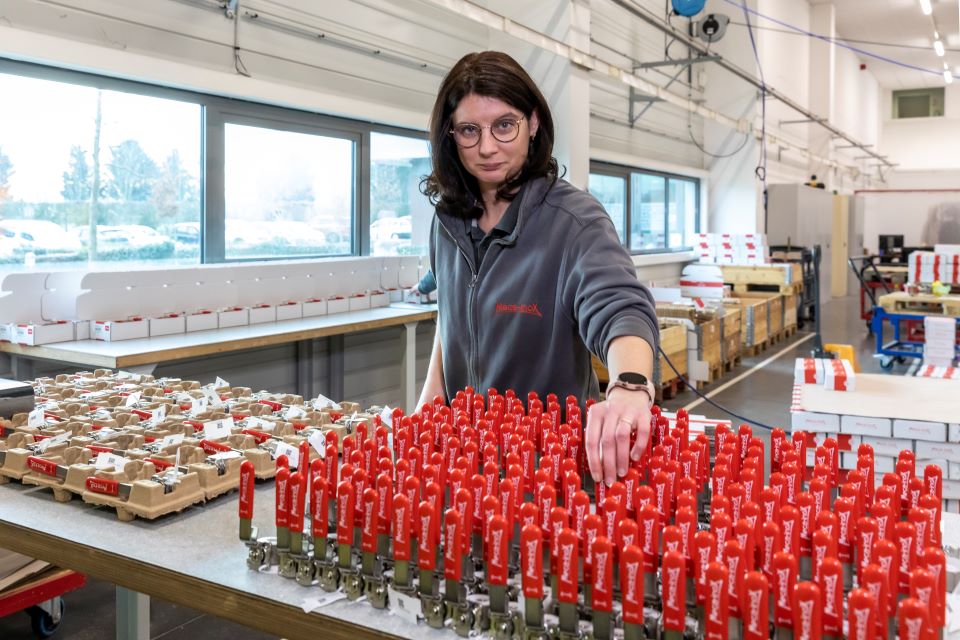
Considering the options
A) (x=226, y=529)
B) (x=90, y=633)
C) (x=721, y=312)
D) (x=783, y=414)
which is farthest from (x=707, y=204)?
(x=226, y=529)

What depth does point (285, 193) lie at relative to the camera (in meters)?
7.02

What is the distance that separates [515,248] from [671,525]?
3.20 feet

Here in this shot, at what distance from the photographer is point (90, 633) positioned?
11.2 feet

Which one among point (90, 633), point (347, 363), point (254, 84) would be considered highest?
point (254, 84)

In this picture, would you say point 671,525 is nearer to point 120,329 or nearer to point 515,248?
point 515,248

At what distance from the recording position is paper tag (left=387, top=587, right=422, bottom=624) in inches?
50.8

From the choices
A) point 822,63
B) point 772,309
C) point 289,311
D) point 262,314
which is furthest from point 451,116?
point 822,63

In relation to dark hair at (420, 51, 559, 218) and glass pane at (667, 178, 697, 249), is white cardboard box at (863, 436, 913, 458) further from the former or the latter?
glass pane at (667, 178, 697, 249)

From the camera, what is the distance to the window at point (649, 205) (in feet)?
40.5

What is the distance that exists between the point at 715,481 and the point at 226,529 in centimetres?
97

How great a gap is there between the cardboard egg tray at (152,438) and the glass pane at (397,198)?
17.5 feet

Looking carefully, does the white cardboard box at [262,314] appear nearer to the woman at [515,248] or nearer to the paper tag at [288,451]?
the woman at [515,248]

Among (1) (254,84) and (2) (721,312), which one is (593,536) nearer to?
(1) (254,84)

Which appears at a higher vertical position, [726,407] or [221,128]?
[221,128]
